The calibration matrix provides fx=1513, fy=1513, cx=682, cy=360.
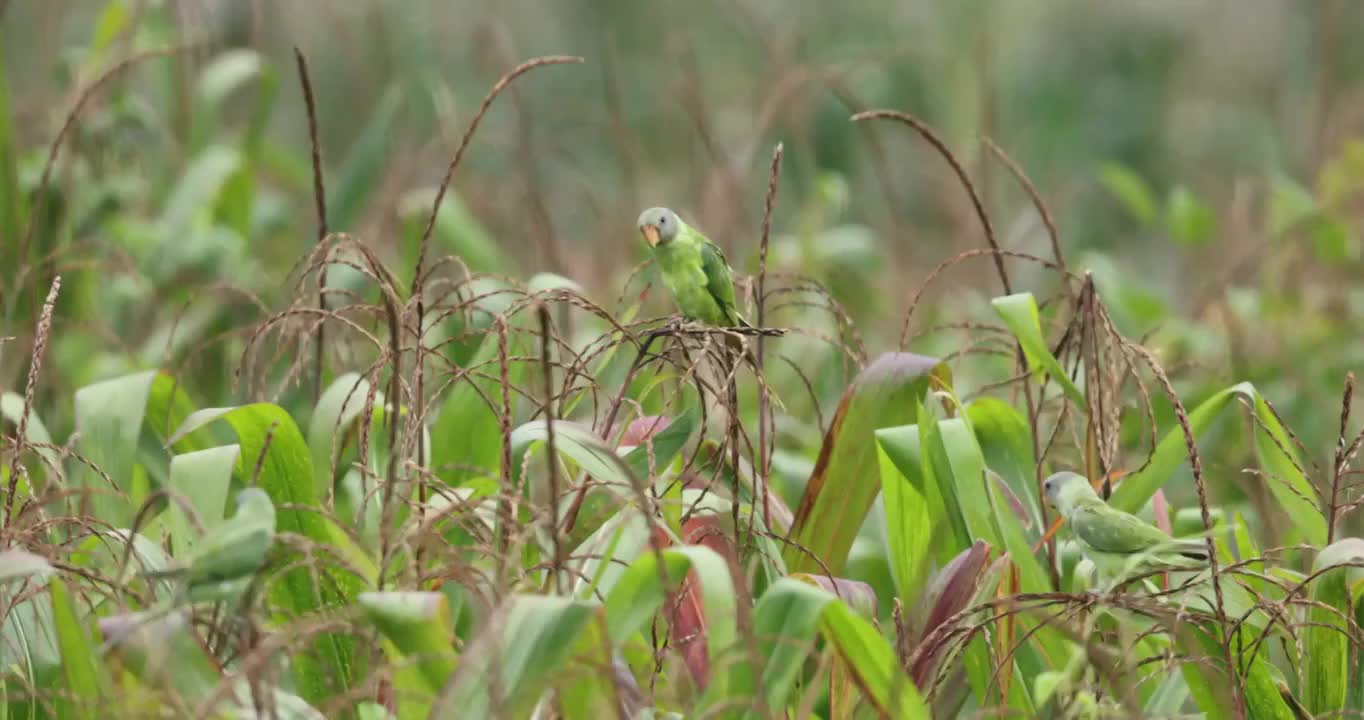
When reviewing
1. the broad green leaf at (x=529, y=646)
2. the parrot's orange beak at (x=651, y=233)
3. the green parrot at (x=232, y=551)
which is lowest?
the broad green leaf at (x=529, y=646)

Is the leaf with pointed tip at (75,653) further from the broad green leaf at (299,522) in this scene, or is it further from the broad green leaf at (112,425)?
the broad green leaf at (112,425)

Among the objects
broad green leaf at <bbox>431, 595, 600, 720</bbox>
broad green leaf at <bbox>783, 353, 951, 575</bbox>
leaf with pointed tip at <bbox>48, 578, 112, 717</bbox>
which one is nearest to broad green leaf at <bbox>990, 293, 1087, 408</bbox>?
broad green leaf at <bbox>783, 353, 951, 575</bbox>

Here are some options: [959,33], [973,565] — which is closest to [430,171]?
[959,33]

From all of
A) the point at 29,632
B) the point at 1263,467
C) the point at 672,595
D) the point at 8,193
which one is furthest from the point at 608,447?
the point at 8,193

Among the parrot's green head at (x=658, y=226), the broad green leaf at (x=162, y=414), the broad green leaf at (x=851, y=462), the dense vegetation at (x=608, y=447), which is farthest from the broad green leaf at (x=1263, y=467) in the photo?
the broad green leaf at (x=162, y=414)

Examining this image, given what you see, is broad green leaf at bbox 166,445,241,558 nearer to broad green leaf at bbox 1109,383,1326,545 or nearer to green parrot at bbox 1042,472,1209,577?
green parrot at bbox 1042,472,1209,577

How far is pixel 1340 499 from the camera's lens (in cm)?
237

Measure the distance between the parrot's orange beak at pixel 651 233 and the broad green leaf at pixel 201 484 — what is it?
503 millimetres

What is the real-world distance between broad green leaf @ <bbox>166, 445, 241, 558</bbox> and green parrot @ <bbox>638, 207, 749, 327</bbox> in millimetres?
512

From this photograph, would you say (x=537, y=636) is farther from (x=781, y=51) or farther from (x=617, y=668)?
(x=781, y=51)

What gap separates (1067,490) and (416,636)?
0.66 meters

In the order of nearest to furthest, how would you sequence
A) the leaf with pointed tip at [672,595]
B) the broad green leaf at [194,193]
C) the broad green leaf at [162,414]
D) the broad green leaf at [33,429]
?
1. the leaf with pointed tip at [672,595]
2. the broad green leaf at [33,429]
3. the broad green leaf at [162,414]
4. the broad green leaf at [194,193]

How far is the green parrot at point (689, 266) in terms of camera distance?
5.51 feet

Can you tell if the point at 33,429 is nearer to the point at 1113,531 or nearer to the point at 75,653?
the point at 75,653
